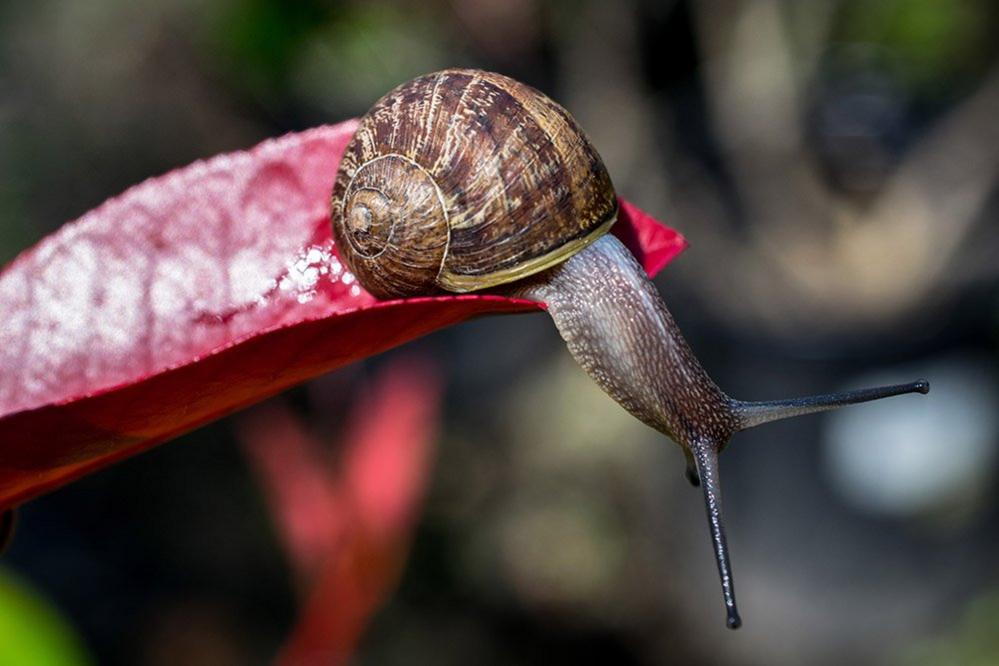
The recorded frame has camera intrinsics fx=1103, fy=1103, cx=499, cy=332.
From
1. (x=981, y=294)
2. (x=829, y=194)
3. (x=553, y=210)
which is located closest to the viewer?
(x=553, y=210)

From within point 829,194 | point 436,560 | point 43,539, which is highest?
point 829,194

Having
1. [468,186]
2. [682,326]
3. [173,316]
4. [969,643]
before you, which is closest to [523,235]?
[468,186]

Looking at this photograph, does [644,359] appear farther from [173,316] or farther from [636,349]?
[173,316]

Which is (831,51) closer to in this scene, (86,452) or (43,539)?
(43,539)

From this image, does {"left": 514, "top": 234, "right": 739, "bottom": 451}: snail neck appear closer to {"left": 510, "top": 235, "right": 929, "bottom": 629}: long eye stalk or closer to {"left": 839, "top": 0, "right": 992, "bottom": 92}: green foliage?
{"left": 510, "top": 235, "right": 929, "bottom": 629}: long eye stalk

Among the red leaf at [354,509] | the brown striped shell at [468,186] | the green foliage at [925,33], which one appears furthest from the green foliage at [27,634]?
the green foliage at [925,33]

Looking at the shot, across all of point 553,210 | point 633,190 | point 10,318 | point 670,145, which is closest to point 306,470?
point 553,210
